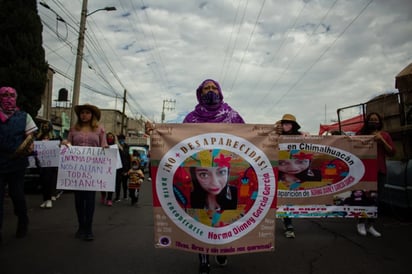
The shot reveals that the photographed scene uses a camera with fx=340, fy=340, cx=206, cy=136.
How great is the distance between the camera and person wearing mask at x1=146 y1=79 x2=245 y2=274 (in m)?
3.54

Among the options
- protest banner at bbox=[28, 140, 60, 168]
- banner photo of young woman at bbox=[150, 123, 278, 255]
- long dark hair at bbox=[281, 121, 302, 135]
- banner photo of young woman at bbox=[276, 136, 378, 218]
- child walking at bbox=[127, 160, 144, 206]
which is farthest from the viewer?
child walking at bbox=[127, 160, 144, 206]

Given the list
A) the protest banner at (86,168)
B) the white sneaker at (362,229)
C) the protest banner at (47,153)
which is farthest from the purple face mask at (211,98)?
the protest banner at (47,153)

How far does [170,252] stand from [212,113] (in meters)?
1.79

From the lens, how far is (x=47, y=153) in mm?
7469

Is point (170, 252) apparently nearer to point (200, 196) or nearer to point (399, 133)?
point (200, 196)

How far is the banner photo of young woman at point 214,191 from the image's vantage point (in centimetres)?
306

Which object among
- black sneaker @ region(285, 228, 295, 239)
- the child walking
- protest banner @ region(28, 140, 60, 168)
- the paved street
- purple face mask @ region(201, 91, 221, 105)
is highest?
purple face mask @ region(201, 91, 221, 105)

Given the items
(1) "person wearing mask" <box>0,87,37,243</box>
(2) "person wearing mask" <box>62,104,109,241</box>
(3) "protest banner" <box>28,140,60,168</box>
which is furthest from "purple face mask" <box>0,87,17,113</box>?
(3) "protest banner" <box>28,140,60,168</box>

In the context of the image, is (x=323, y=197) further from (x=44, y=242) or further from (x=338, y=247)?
(x=44, y=242)

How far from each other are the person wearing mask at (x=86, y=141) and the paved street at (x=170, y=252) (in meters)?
0.22

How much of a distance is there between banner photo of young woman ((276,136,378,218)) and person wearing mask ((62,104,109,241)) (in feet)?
9.03

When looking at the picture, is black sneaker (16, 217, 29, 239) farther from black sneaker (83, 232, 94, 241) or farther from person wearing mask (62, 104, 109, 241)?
black sneaker (83, 232, 94, 241)

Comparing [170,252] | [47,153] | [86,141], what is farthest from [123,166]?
[170,252]

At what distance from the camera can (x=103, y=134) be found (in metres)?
5.03
